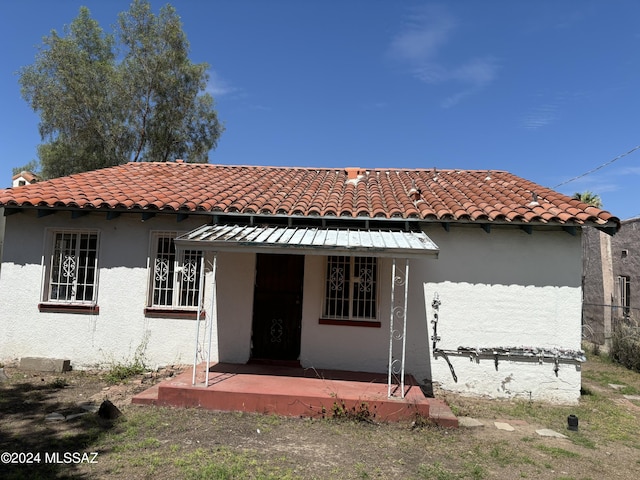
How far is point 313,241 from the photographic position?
645cm

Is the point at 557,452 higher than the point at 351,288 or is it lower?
lower

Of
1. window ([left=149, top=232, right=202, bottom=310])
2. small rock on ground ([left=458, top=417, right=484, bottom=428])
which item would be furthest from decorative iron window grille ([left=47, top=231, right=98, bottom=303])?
small rock on ground ([left=458, top=417, right=484, bottom=428])

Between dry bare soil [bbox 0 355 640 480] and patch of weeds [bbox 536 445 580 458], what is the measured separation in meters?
0.02

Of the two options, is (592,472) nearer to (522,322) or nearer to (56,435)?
(522,322)

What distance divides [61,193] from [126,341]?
10.6 ft

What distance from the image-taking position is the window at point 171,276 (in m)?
8.12

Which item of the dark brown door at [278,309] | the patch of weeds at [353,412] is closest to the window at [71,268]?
the dark brown door at [278,309]

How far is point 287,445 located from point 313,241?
113 inches

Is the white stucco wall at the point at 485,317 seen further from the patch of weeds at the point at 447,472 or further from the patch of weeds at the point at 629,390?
the patch of weeds at the point at 447,472

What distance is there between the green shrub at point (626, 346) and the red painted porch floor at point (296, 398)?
753 cm

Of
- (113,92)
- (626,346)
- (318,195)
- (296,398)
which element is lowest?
(296,398)

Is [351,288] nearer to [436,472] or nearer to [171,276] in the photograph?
[171,276]

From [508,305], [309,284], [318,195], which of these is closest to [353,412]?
[309,284]

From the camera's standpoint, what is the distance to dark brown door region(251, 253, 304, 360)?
8078 mm
